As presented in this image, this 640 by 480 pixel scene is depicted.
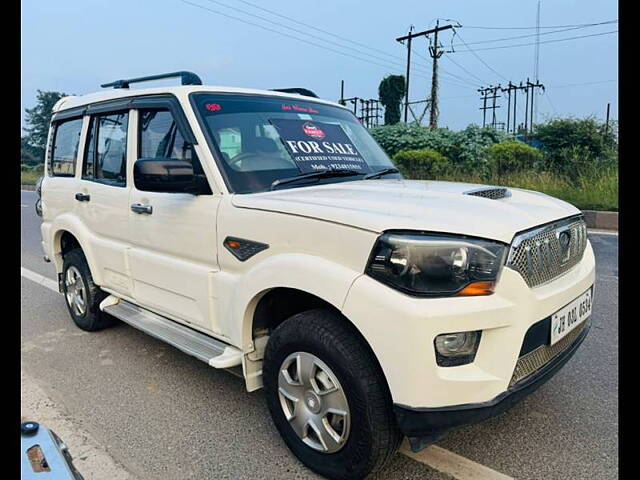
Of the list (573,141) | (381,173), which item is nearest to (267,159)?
(381,173)

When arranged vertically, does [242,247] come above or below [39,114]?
below

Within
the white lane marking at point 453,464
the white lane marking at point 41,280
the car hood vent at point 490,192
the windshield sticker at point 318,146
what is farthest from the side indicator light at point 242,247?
the white lane marking at point 41,280

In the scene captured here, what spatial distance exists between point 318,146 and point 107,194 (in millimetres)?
1710

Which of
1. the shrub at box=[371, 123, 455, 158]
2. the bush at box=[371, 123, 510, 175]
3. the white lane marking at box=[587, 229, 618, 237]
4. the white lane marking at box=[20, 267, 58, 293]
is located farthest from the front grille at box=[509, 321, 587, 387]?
the shrub at box=[371, 123, 455, 158]

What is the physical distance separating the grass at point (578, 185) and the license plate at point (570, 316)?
8.04 meters

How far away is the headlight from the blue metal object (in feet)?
4.29

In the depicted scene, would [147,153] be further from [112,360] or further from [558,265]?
[558,265]

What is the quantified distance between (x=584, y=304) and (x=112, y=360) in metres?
3.36

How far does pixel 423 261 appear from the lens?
2.12m

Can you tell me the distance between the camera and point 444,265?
2.12 m

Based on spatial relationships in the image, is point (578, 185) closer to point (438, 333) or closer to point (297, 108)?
point (297, 108)

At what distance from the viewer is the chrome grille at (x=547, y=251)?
2.22m

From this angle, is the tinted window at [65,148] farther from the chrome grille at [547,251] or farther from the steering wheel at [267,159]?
the chrome grille at [547,251]
